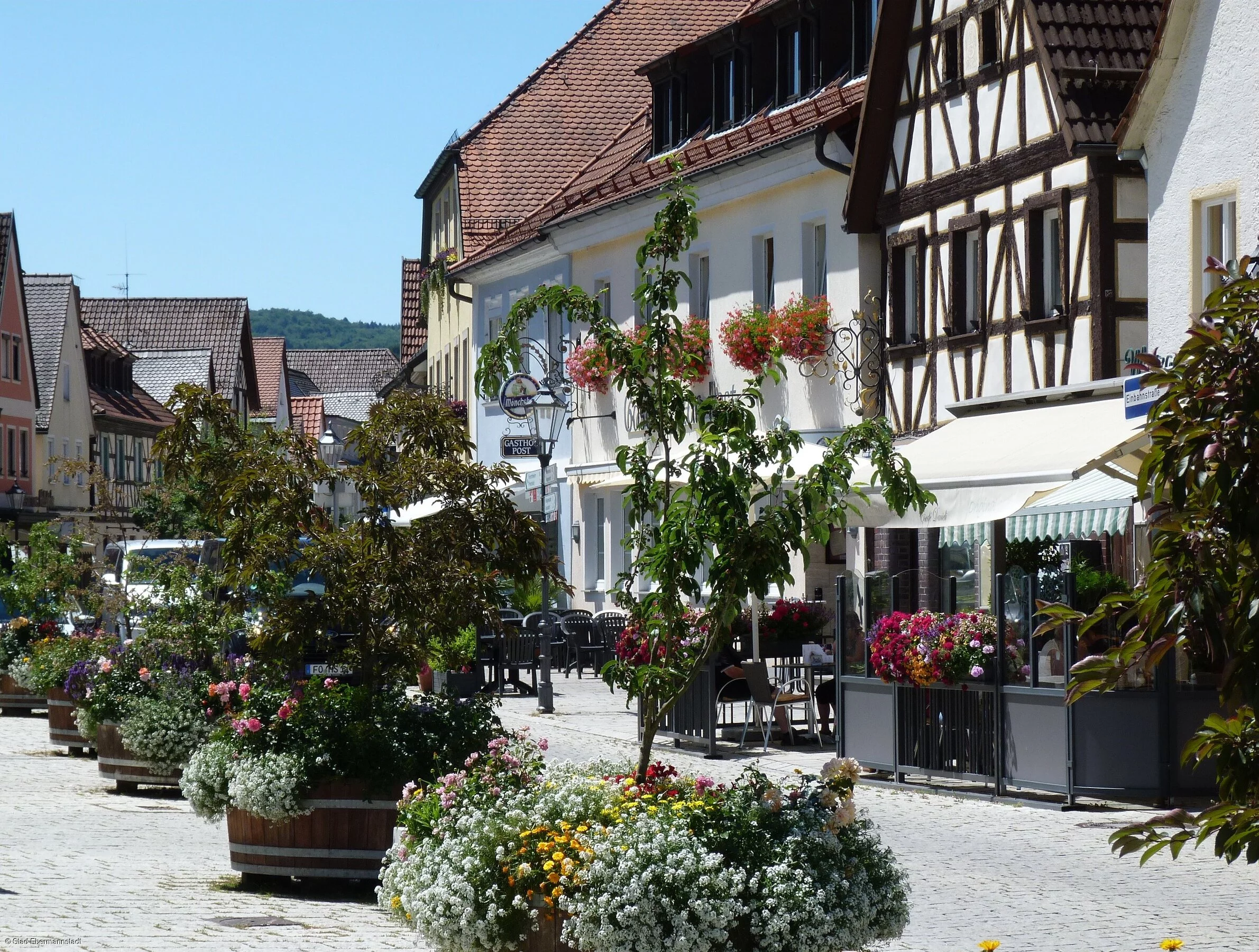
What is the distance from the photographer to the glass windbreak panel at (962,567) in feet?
72.7

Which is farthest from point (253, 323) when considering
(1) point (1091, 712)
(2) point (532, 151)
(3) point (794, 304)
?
(1) point (1091, 712)

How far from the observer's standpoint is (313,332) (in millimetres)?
195000

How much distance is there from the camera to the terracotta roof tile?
19.6 m

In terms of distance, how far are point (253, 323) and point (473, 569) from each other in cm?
18773

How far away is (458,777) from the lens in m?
8.12

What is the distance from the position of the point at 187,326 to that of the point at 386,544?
279 feet

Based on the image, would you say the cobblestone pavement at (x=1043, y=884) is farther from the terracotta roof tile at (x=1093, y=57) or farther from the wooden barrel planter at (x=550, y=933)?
the terracotta roof tile at (x=1093, y=57)

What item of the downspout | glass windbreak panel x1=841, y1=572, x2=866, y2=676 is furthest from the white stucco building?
the downspout

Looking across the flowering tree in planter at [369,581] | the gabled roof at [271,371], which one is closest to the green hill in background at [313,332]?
the gabled roof at [271,371]

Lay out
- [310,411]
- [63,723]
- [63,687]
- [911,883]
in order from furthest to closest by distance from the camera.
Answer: [310,411]
[63,723]
[63,687]
[911,883]

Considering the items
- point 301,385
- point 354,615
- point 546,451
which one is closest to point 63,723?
point 546,451

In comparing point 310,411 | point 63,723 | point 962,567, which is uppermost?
point 310,411

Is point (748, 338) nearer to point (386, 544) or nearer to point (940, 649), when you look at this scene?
point (940, 649)

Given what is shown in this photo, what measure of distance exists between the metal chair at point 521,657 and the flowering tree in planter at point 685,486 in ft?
59.4
